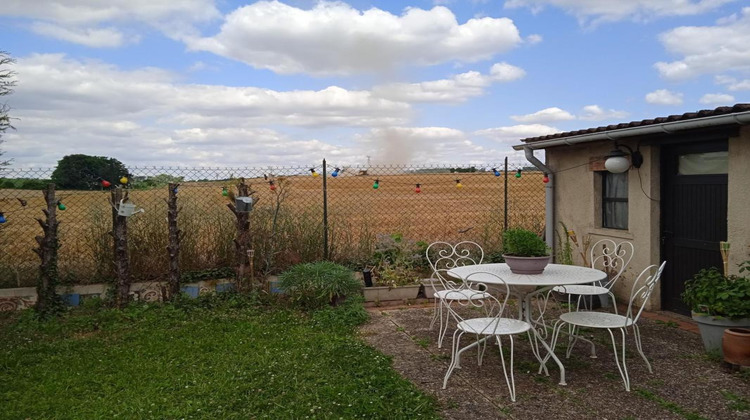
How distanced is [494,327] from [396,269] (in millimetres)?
3289

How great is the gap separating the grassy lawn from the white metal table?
3.26 feet

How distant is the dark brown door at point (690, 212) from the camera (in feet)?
16.6

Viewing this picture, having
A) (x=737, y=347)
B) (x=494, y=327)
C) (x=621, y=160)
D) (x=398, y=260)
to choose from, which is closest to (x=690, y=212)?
(x=621, y=160)

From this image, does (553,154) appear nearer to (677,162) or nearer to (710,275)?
(677,162)

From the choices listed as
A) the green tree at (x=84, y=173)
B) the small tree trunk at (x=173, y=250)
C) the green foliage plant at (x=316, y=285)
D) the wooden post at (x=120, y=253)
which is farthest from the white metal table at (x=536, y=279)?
the green tree at (x=84, y=173)

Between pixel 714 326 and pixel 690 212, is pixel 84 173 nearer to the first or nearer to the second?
pixel 714 326

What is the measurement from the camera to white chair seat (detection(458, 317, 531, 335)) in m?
3.57

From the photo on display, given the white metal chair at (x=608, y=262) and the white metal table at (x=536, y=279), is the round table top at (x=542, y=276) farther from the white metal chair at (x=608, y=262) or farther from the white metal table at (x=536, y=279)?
the white metal chair at (x=608, y=262)

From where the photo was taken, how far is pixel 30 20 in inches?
238

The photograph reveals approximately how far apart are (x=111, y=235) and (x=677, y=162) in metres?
6.54

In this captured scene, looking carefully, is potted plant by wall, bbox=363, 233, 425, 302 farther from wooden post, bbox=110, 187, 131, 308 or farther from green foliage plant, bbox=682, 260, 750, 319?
green foliage plant, bbox=682, 260, 750, 319

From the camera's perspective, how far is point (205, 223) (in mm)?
6797

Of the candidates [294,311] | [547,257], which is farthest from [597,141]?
[294,311]

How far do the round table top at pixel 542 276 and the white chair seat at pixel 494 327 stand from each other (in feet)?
1.01
